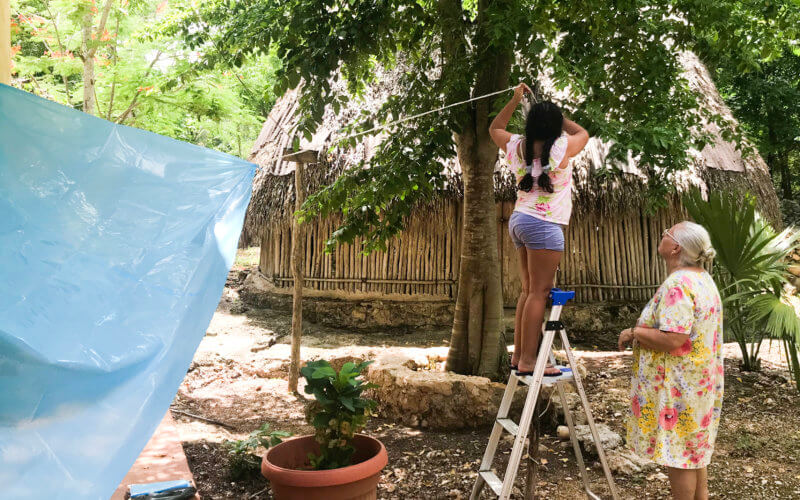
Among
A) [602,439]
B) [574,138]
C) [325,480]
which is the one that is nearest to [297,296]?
[602,439]

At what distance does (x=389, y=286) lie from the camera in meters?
8.88

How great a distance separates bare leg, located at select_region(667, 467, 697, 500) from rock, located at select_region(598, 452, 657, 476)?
1.36 m

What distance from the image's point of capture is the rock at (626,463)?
401 cm

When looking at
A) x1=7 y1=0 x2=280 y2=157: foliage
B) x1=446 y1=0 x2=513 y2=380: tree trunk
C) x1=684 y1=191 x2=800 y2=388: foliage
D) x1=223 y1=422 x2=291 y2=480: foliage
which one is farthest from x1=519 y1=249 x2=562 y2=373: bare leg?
x1=7 y1=0 x2=280 y2=157: foliage

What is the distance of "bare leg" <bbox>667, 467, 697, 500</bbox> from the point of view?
8.66 feet

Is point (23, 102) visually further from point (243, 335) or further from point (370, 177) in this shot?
point (243, 335)

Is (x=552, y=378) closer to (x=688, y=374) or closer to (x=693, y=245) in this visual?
(x=688, y=374)

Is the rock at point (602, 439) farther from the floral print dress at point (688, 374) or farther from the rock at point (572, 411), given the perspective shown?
the floral print dress at point (688, 374)

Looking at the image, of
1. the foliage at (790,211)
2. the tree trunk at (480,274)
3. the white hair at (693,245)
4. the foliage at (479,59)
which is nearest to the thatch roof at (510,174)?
the tree trunk at (480,274)

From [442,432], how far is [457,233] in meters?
4.19

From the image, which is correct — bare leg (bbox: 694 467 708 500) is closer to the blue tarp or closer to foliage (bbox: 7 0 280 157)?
the blue tarp

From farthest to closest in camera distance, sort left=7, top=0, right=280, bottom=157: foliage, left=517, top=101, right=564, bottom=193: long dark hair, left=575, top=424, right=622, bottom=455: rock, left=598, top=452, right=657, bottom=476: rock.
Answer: left=7, top=0, right=280, bottom=157: foliage < left=575, top=424, right=622, bottom=455: rock < left=598, top=452, right=657, bottom=476: rock < left=517, top=101, right=564, bottom=193: long dark hair

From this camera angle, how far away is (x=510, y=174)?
8.25 meters

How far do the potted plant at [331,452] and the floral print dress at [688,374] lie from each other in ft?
4.56
